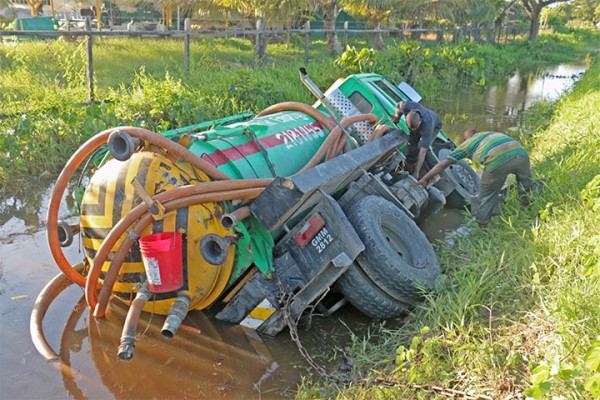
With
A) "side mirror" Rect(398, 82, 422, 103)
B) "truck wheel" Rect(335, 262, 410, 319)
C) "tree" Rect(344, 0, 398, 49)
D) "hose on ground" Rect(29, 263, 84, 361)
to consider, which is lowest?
"hose on ground" Rect(29, 263, 84, 361)

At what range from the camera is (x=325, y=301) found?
16.3 feet

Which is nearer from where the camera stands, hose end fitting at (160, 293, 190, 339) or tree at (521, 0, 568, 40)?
hose end fitting at (160, 293, 190, 339)

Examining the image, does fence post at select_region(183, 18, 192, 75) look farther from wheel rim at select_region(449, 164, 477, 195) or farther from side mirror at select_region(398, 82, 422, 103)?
wheel rim at select_region(449, 164, 477, 195)

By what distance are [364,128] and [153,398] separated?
4040 mm

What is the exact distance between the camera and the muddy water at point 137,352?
148 inches

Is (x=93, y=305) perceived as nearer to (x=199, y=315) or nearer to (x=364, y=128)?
(x=199, y=315)

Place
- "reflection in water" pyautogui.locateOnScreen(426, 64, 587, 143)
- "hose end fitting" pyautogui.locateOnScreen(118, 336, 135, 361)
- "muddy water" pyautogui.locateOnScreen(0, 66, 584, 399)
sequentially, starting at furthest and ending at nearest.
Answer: "reflection in water" pyautogui.locateOnScreen(426, 64, 587, 143)
"muddy water" pyautogui.locateOnScreen(0, 66, 584, 399)
"hose end fitting" pyautogui.locateOnScreen(118, 336, 135, 361)

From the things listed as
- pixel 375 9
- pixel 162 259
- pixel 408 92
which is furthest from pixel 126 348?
pixel 375 9

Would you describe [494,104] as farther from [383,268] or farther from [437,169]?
[383,268]

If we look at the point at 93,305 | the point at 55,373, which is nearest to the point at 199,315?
the point at 93,305

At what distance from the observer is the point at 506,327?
364 centimetres

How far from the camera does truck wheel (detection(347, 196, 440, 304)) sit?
433 centimetres

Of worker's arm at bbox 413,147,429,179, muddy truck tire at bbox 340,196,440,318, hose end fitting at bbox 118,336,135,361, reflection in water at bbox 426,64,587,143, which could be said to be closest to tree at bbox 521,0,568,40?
reflection in water at bbox 426,64,587,143

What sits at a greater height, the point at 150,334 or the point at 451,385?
the point at 451,385
